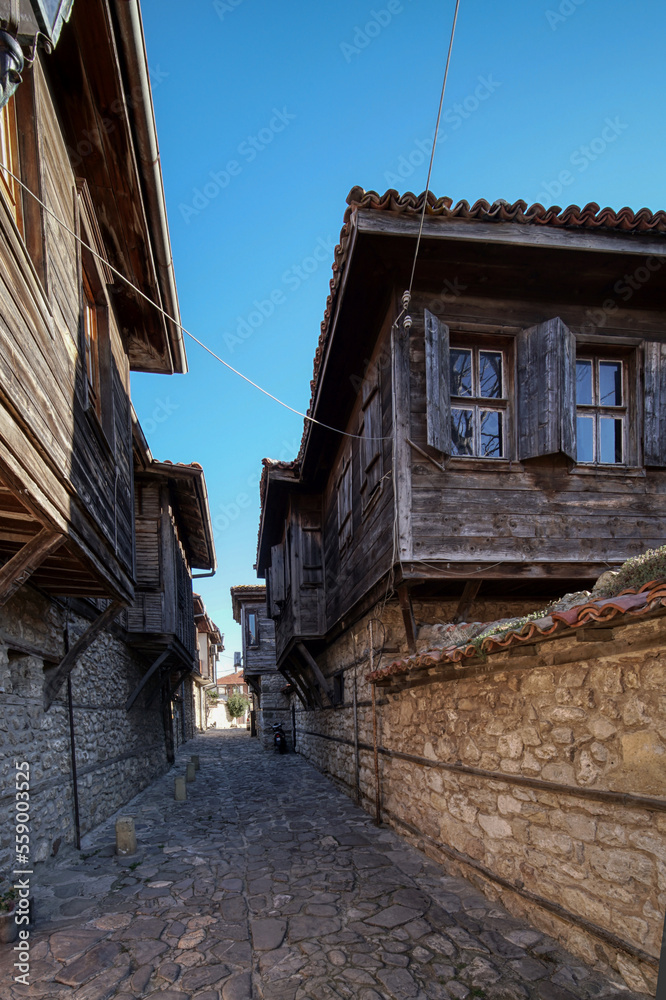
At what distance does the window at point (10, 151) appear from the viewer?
3.58 m

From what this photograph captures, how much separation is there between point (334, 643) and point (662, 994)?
30.1 feet

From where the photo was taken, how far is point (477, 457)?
5770mm

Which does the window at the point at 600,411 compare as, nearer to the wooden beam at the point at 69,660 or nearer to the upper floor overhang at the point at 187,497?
the wooden beam at the point at 69,660

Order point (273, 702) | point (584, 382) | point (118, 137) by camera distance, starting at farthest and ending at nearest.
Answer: point (273, 702) < point (584, 382) < point (118, 137)

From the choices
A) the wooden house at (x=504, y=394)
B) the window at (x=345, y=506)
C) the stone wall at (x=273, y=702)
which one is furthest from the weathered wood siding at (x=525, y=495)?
the stone wall at (x=273, y=702)

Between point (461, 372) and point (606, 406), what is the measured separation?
169 cm

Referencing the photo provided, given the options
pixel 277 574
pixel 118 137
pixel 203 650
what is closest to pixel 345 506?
pixel 277 574

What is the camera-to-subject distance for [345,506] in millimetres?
8680

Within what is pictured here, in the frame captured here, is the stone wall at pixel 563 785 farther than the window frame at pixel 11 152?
No

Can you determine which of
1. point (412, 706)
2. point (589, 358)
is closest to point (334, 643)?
point (412, 706)

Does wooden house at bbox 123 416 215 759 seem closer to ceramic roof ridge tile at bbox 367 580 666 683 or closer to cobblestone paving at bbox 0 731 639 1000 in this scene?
cobblestone paving at bbox 0 731 639 1000

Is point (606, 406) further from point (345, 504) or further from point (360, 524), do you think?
point (345, 504)

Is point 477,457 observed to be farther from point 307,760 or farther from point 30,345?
point 307,760

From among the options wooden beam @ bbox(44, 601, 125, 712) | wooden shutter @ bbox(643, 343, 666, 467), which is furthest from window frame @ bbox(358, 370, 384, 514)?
wooden beam @ bbox(44, 601, 125, 712)
